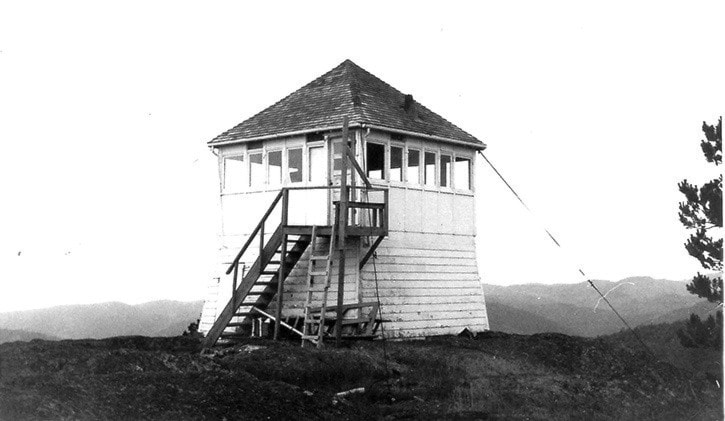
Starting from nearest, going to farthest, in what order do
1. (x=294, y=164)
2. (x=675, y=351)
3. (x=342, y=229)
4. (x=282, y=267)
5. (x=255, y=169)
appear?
1. (x=342, y=229)
2. (x=282, y=267)
3. (x=294, y=164)
4. (x=255, y=169)
5. (x=675, y=351)

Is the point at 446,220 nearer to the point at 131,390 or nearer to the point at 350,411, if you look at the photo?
the point at 350,411

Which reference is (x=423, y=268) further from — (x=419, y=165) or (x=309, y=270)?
(x=309, y=270)

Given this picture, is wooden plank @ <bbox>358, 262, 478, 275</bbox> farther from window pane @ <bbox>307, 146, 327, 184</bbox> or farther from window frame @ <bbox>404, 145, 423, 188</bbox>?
window pane @ <bbox>307, 146, 327, 184</bbox>

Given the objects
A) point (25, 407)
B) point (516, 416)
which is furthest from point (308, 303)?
point (25, 407)

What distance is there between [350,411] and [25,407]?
18.0 ft

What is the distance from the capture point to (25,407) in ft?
41.6

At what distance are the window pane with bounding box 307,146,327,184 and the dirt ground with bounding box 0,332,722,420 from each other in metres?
4.54

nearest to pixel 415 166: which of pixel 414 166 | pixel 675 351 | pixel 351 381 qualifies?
pixel 414 166

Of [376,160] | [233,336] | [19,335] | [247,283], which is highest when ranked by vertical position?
[376,160]

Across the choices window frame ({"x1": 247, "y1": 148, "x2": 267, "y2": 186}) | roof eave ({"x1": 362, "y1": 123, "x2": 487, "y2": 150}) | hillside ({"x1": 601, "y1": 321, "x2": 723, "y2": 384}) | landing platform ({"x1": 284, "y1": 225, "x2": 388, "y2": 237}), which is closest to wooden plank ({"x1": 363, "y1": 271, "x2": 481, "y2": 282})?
landing platform ({"x1": 284, "y1": 225, "x2": 388, "y2": 237})

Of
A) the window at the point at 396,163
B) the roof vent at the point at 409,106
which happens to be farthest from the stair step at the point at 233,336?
the roof vent at the point at 409,106

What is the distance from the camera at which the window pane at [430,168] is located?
982 inches

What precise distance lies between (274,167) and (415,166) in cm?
385

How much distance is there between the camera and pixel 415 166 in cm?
2491
